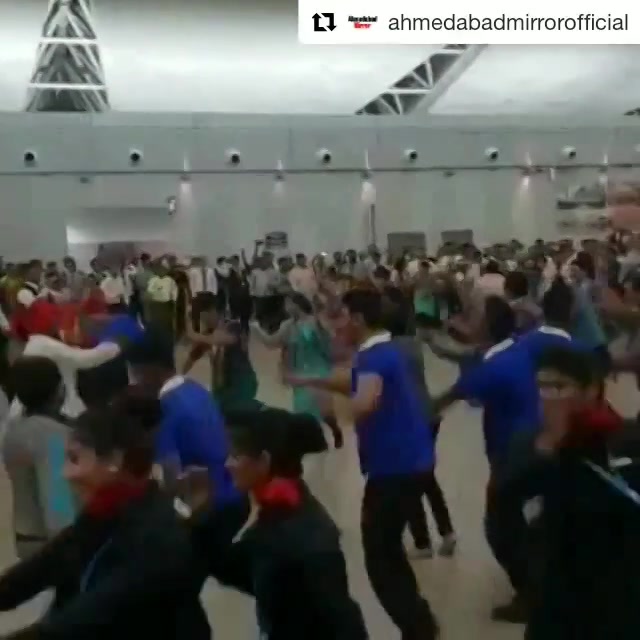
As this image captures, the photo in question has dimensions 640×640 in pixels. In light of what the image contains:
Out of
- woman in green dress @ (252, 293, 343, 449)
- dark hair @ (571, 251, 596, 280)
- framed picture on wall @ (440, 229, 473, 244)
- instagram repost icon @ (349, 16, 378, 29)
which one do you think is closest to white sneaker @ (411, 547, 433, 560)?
woman in green dress @ (252, 293, 343, 449)

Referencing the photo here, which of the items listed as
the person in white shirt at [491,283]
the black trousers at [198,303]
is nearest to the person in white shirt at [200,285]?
the black trousers at [198,303]

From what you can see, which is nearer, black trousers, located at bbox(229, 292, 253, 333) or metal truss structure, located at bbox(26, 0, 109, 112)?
metal truss structure, located at bbox(26, 0, 109, 112)

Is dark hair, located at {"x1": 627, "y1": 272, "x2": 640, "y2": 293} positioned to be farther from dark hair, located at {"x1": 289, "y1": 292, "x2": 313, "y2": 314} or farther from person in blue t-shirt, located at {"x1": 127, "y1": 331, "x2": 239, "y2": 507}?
person in blue t-shirt, located at {"x1": 127, "y1": 331, "x2": 239, "y2": 507}

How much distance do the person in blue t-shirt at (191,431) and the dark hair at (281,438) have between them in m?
0.25

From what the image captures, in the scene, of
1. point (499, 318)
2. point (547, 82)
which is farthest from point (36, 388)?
point (547, 82)

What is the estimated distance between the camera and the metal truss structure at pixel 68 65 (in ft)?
14.5

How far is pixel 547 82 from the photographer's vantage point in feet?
15.7

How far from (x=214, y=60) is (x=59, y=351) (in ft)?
5.69

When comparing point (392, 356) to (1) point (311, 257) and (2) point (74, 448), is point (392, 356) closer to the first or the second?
(2) point (74, 448)

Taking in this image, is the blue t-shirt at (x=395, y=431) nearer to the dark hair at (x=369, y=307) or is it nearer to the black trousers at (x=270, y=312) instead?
the dark hair at (x=369, y=307)

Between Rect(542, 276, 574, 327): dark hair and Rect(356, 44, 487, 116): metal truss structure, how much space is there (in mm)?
1172

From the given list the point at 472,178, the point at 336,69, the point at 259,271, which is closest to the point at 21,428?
the point at 259,271

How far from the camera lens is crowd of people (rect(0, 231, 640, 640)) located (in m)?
2.38

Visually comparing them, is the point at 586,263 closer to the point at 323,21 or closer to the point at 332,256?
the point at 332,256
